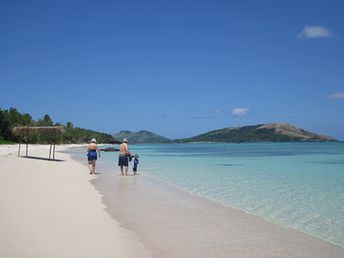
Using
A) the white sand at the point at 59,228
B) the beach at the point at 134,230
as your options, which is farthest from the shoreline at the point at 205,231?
the white sand at the point at 59,228

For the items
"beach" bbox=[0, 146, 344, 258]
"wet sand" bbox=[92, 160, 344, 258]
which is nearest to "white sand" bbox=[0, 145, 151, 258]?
"beach" bbox=[0, 146, 344, 258]

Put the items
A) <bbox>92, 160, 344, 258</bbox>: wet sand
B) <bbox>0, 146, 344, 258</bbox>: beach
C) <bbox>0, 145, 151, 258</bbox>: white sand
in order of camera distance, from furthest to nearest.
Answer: <bbox>92, 160, 344, 258</bbox>: wet sand, <bbox>0, 146, 344, 258</bbox>: beach, <bbox>0, 145, 151, 258</bbox>: white sand

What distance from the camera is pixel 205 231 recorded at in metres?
6.46

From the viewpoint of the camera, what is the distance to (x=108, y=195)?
10.4m

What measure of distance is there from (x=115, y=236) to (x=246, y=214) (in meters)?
3.69

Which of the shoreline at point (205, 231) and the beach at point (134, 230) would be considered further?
the shoreline at point (205, 231)

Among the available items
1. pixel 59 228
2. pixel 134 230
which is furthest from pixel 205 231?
pixel 59 228

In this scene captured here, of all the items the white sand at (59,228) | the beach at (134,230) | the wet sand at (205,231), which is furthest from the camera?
the wet sand at (205,231)

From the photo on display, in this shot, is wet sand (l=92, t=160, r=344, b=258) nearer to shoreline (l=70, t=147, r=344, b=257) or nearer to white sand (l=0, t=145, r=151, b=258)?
shoreline (l=70, t=147, r=344, b=257)

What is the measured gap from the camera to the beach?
5.09 m

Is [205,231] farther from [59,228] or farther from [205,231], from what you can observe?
[59,228]

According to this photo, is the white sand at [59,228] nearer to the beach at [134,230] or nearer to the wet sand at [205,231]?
the beach at [134,230]

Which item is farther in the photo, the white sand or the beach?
the beach

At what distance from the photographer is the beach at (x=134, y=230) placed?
16.7 ft
